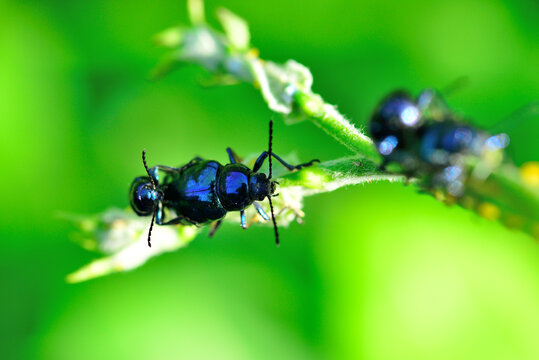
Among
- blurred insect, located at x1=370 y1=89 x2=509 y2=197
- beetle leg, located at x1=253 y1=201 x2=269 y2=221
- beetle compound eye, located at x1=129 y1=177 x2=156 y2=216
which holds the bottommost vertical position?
blurred insect, located at x1=370 y1=89 x2=509 y2=197

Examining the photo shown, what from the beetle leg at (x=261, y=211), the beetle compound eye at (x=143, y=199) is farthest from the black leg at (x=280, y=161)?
the beetle compound eye at (x=143, y=199)

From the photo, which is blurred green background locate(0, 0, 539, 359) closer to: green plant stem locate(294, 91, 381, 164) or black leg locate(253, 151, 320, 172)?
black leg locate(253, 151, 320, 172)

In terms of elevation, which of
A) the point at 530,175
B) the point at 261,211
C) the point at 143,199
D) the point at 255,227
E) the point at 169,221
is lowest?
the point at 530,175

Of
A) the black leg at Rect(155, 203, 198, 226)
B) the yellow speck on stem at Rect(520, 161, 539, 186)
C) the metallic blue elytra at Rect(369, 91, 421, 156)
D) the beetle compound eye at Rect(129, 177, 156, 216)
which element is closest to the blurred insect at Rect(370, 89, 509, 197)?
the metallic blue elytra at Rect(369, 91, 421, 156)

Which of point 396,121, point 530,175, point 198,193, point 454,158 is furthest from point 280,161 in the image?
point 530,175

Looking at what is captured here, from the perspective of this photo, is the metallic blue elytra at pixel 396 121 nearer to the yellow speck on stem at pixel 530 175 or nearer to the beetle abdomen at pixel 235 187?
the yellow speck on stem at pixel 530 175

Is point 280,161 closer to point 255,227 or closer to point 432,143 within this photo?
point 432,143
